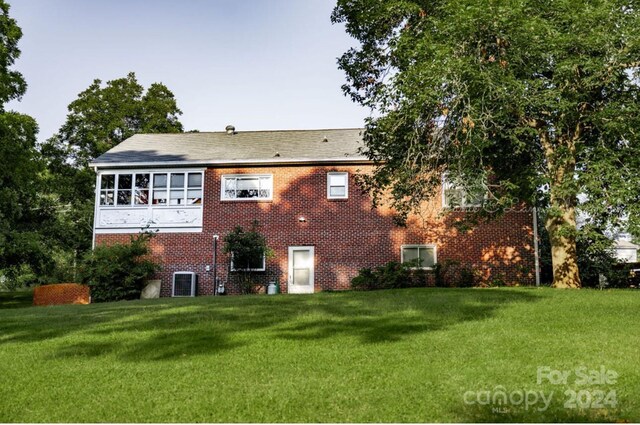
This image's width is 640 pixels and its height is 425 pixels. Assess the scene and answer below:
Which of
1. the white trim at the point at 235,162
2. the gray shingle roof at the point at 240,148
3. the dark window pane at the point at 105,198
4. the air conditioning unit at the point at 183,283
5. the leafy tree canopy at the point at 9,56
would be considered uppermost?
the leafy tree canopy at the point at 9,56

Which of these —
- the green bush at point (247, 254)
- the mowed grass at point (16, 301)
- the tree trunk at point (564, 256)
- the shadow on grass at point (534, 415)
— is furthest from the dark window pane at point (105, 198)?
the shadow on grass at point (534, 415)

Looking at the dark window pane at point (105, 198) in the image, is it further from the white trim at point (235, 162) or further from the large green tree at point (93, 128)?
the large green tree at point (93, 128)

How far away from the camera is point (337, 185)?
71.1ft

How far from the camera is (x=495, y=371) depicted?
5641 millimetres

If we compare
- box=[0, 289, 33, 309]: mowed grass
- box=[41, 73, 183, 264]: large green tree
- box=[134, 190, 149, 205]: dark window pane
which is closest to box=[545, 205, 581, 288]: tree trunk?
box=[134, 190, 149, 205]: dark window pane

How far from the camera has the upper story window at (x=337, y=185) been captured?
848 inches

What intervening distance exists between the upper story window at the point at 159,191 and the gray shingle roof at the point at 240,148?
22.6 inches

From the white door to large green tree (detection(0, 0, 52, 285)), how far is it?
973 centimetres

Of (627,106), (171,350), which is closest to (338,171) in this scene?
(627,106)

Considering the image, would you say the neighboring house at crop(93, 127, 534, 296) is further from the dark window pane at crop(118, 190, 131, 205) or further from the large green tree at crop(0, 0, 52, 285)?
the large green tree at crop(0, 0, 52, 285)

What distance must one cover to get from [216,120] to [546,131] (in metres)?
19.0

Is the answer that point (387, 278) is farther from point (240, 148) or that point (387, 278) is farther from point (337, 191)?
point (240, 148)

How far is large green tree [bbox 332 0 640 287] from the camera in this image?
41.4ft

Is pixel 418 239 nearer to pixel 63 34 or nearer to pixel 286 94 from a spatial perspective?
pixel 286 94
